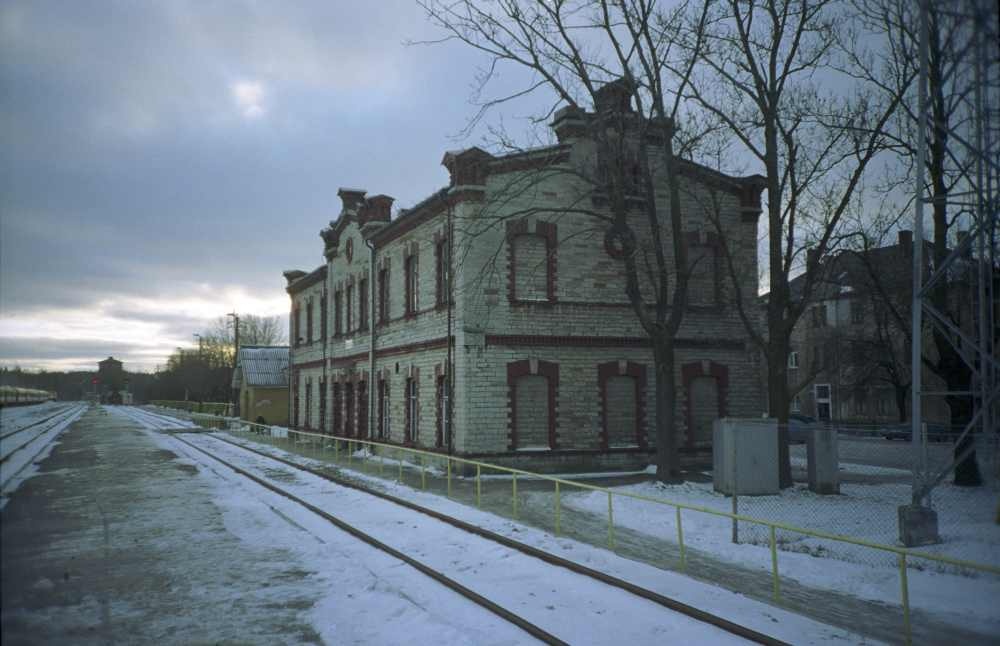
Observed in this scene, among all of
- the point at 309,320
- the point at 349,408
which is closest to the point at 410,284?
the point at 349,408

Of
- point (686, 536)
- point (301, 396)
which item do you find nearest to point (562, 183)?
point (686, 536)

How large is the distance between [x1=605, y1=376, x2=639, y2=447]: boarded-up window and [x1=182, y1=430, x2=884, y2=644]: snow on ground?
25.3 feet

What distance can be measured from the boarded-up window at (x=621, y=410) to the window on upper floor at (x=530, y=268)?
136 inches

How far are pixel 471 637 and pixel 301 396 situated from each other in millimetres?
33728

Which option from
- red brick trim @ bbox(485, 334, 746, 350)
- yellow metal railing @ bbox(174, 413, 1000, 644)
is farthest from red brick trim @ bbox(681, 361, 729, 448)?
yellow metal railing @ bbox(174, 413, 1000, 644)

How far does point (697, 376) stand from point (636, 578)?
14.3 m

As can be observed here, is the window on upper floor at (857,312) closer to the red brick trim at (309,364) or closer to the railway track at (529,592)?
the red brick trim at (309,364)

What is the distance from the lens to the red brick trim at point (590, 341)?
2081 cm

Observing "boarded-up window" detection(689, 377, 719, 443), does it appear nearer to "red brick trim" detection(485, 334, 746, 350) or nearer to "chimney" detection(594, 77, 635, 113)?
"red brick trim" detection(485, 334, 746, 350)

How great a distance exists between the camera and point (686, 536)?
40.2 ft

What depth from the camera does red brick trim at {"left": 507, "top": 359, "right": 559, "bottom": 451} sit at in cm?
2056

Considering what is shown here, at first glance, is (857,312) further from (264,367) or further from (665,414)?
(264,367)

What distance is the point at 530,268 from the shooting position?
2139 centimetres

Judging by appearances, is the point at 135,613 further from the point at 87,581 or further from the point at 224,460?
the point at 224,460
